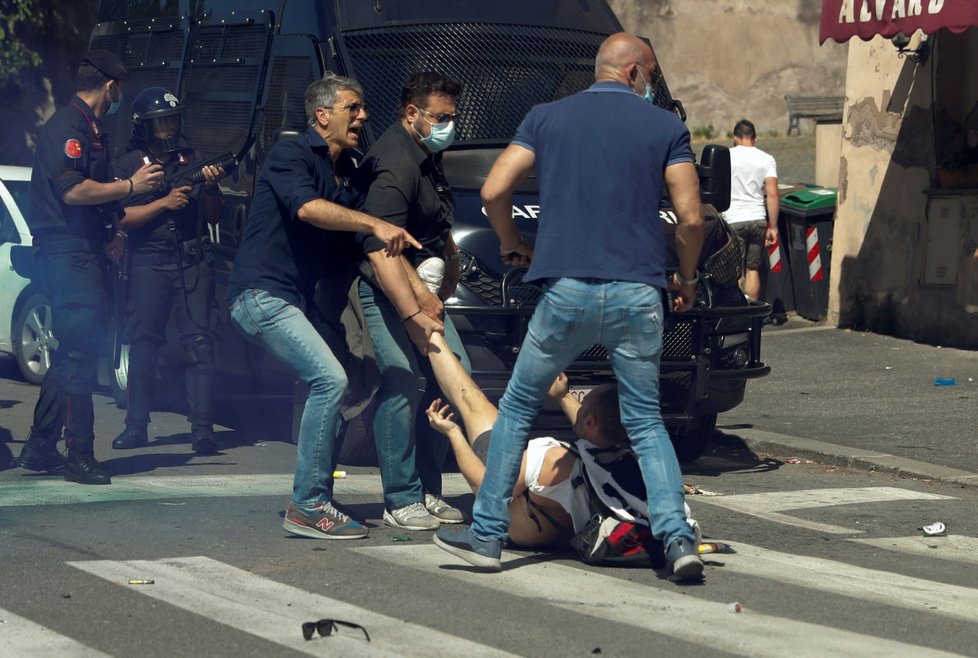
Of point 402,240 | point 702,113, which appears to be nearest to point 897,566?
point 402,240

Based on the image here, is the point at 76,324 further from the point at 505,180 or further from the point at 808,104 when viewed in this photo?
the point at 808,104

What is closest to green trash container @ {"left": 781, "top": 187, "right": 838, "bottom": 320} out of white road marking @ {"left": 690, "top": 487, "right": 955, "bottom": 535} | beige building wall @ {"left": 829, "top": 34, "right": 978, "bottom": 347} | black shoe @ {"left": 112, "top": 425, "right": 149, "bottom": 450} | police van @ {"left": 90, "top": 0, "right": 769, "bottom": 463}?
beige building wall @ {"left": 829, "top": 34, "right": 978, "bottom": 347}

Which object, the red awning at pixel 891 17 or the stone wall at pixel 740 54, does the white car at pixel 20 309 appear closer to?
the red awning at pixel 891 17

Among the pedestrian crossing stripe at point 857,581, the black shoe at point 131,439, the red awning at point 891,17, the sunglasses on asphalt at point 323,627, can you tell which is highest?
the red awning at point 891,17

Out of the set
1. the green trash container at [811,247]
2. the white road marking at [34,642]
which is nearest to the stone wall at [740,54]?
the green trash container at [811,247]

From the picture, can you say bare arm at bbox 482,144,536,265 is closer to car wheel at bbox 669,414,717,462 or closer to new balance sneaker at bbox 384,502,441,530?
new balance sneaker at bbox 384,502,441,530

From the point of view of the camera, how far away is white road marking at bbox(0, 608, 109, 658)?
462 cm

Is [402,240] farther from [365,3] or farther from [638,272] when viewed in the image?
[365,3]

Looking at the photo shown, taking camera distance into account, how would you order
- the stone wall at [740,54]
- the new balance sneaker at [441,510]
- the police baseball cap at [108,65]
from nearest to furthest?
the new balance sneaker at [441,510], the police baseball cap at [108,65], the stone wall at [740,54]

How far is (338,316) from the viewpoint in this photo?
669 cm

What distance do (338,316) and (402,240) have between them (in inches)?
25.7

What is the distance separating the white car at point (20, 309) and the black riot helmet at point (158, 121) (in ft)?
9.19

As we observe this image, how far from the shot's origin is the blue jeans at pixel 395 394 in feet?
21.6

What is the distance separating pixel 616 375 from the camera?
5.71 m
